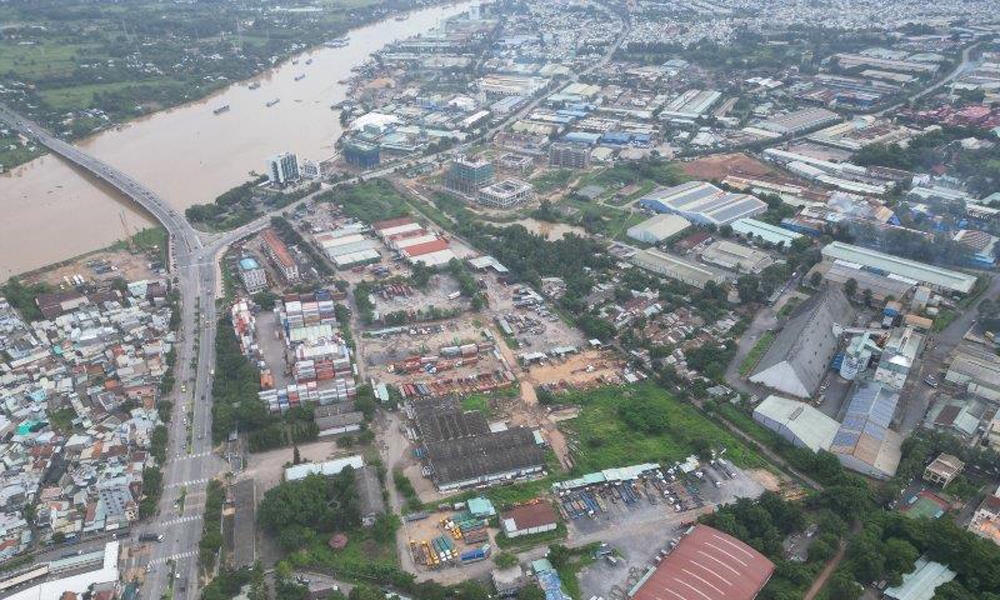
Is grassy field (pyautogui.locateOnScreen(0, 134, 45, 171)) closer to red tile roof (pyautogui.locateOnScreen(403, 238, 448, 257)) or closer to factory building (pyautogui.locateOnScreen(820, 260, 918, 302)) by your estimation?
red tile roof (pyautogui.locateOnScreen(403, 238, 448, 257))

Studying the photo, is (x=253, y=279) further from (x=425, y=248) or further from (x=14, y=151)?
(x=14, y=151)

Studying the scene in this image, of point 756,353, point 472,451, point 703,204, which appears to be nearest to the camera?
point 472,451

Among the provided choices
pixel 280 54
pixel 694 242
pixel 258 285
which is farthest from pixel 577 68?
pixel 258 285

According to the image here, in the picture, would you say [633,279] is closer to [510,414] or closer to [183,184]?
[510,414]

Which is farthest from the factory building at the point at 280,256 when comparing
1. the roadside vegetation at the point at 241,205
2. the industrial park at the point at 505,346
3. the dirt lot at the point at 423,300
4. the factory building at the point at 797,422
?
the factory building at the point at 797,422

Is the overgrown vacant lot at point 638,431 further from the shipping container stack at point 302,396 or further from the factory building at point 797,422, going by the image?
the shipping container stack at point 302,396

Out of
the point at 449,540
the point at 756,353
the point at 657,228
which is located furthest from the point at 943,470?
the point at 657,228

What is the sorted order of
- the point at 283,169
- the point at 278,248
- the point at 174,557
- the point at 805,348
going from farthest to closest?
the point at 283,169 < the point at 278,248 < the point at 805,348 < the point at 174,557
